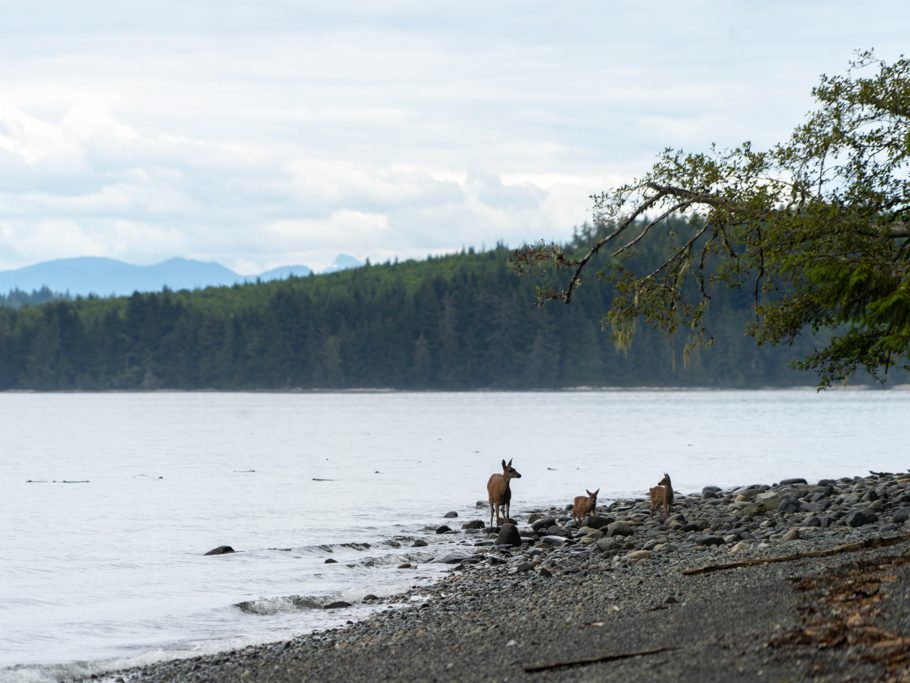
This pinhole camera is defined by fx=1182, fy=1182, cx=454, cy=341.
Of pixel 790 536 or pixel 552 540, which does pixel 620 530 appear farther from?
pixel 790 536

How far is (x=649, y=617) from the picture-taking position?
1236 cm

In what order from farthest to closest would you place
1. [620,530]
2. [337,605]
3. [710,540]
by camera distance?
1. [620,530]
2. [710,540]
3. [337,605]

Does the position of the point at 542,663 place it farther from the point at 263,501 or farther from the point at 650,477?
the point at 650,477

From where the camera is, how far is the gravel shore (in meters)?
9.76

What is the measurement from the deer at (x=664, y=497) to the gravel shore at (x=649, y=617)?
10.7 feet

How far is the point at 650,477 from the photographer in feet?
152

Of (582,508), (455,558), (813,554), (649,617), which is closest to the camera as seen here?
(649,617)

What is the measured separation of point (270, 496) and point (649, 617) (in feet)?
96.6

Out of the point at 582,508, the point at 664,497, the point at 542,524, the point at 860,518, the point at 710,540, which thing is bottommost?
the point at 542,524

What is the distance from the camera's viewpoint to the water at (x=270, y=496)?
18.1 meters

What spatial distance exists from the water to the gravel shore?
180cm

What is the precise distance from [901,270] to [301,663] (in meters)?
10.8

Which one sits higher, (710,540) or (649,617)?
(649,617)

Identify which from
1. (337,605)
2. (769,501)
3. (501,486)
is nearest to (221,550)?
(501,486)
